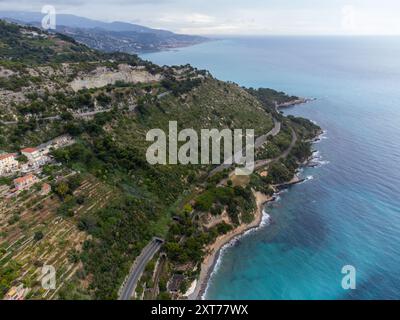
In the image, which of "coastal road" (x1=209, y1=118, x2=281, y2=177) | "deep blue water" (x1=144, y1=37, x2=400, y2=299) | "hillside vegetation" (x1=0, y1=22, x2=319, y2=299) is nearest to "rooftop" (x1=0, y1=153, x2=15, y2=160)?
"hillside vegetation" (x1=0, y1=22, x2=319, y2=299)

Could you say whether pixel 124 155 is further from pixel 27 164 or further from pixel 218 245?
pixel 218 245

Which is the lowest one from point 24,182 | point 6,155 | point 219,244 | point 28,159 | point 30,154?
point 219,244

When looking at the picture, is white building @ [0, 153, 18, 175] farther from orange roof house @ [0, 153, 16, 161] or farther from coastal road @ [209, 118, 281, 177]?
coastal road @ [209, 118, 281, 177]

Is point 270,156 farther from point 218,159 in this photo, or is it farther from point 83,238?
point 83,238

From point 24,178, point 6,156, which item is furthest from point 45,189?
point 6,156

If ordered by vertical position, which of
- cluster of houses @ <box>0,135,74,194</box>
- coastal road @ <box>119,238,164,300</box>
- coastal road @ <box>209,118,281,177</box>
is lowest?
coastal road @ <box>119,238,164,300</box>

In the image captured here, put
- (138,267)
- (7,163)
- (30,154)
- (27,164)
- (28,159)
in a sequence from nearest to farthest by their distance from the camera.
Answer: (138,267), (7,163), (27,164), (30,154), (28,159)
